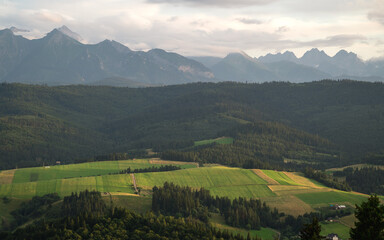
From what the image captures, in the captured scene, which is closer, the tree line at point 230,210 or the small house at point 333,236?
the small house at point 333,236

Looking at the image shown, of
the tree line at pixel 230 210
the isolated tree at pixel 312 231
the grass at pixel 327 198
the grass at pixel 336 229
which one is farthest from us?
the grass at pixel 327 198

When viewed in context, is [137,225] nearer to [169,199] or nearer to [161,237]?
[161,237]

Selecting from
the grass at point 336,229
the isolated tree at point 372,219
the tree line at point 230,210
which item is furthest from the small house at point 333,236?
the isolated tree at point 372,219

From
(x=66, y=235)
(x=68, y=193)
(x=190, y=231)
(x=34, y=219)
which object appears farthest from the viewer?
(x=68, y=193)

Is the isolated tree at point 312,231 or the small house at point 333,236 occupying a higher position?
the isolated tree at point 312,231

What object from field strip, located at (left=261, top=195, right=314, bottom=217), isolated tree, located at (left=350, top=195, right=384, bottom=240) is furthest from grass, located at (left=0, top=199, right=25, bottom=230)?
isolated tree, located at (left=350, top=195, right=384, bottom=240)

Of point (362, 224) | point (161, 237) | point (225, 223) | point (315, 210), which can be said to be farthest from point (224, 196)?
point (362, 224)

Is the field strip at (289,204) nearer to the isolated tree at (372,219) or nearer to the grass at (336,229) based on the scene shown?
the grass at (336,229)

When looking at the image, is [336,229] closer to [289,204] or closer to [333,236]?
[333,236]
